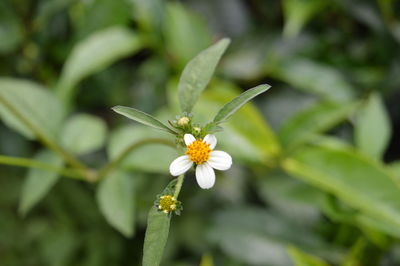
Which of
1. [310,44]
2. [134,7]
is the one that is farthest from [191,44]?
[310,44]

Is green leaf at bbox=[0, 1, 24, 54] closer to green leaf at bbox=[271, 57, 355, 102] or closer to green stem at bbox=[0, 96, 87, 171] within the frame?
green stem at bbox=[0, 96, 87, 171]

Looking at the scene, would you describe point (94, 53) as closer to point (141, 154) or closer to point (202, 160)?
point (141, 154)

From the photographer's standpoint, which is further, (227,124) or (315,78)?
(315,78)

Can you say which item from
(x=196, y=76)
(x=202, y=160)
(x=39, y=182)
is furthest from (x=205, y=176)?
(x=39, y=182)

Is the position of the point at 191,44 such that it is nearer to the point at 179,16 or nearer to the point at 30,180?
the point at 179,16

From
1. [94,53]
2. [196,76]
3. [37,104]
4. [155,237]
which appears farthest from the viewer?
[94,53]

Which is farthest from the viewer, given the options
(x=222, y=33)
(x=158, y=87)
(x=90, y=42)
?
(x=222, y=33)

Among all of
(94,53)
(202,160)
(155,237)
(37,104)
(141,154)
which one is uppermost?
(94,53)
